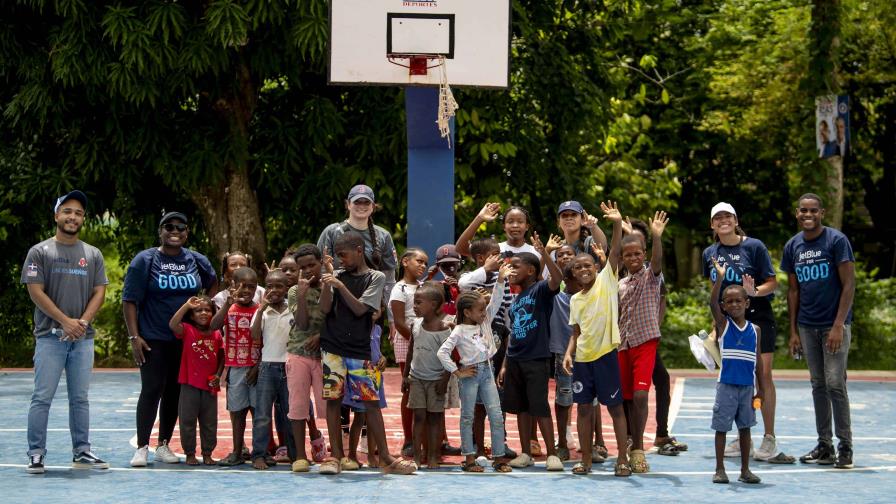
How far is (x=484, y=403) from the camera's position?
376 inches

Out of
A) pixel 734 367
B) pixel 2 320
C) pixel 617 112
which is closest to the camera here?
pixel 734 367

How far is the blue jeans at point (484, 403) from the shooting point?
9438 millimetres

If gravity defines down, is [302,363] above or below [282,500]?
above

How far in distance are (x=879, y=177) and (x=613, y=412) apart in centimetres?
2289

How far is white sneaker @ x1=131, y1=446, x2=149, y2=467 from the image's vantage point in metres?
9.58

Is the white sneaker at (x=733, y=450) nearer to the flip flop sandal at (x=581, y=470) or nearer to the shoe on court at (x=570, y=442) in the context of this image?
the shoe on court at (x=570, y=442)

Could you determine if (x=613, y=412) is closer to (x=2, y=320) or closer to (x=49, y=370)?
(x=49, y=370)

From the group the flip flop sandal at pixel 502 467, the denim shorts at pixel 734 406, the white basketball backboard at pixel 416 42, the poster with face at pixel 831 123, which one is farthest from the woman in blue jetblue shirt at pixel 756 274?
the poster with face at pixel 831 123

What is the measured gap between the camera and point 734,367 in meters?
9.23

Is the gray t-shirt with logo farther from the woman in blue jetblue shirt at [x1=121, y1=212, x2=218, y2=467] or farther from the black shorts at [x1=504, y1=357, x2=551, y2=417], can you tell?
the black shorts at [x1=504, y1=357, x2=551, y2=417]

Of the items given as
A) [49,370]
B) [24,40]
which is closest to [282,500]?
[49,370]

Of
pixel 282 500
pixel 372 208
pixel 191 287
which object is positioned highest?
pixel 372 208

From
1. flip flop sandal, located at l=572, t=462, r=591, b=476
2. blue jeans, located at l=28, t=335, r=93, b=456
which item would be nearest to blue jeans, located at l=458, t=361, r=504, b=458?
flip flop sandal, located at l=572, t=462, r=591, b=476

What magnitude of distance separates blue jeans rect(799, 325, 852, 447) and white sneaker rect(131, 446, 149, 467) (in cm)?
500
